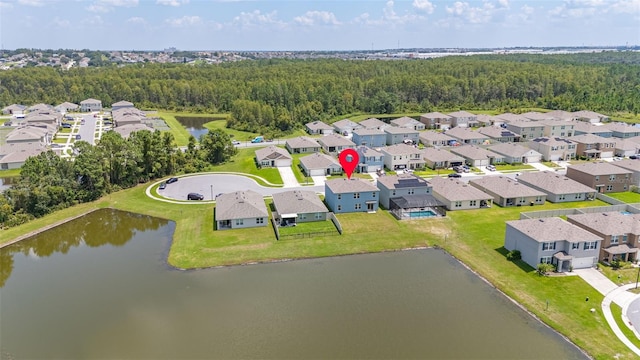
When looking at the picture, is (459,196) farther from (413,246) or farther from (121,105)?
(121,105)

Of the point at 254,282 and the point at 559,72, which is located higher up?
the point at 559,72

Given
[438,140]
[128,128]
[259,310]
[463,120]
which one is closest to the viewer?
[259,310]

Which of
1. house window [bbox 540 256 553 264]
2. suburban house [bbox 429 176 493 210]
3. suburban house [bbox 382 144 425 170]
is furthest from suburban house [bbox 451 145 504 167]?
house window [bbox 540 256 553 264]

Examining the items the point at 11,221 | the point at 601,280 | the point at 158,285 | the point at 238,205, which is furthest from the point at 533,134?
the point at 11,221

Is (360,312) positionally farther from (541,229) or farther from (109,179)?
(109,179)

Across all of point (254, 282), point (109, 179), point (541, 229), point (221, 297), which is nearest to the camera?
point (221, 297)

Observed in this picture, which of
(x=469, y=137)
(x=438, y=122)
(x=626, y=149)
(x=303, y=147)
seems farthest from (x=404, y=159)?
(x=626, y=149)
